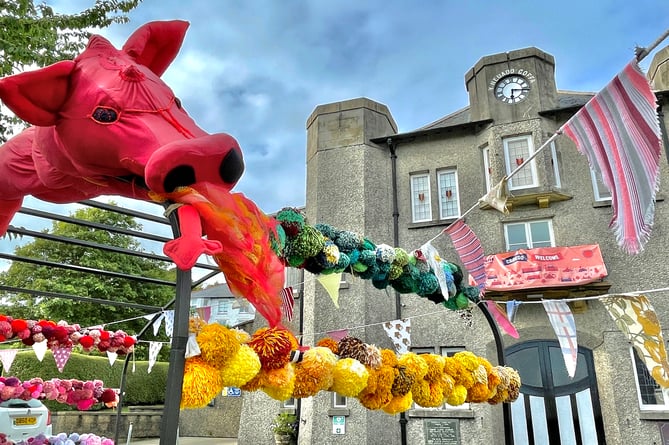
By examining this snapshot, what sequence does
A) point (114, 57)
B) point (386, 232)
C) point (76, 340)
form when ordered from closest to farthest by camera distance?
point (114, 57) < point (76, 340) < point (386, 232)

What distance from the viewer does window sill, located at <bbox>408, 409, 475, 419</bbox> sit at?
1010 centimetres

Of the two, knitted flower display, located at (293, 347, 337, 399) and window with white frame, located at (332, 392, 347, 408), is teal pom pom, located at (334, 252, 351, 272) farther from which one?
window with white frame, located at (332, 392, 347, 408)

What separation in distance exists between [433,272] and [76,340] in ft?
13.9

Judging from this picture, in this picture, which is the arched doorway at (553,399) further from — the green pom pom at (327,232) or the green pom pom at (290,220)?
the green pom pom at (290,220)

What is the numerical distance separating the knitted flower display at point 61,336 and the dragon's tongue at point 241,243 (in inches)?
147

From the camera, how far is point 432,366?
3990 mm

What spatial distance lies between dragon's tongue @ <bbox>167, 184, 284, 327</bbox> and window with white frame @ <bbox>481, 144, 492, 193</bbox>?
9.98 meters

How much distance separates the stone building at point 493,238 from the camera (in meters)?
9.84

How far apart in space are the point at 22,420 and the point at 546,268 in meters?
9.53

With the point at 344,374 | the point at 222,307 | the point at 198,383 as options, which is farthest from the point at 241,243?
the point at 222,307

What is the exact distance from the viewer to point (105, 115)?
232 centimetres

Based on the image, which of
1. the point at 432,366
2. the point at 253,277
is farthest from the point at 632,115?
the point at 253,277

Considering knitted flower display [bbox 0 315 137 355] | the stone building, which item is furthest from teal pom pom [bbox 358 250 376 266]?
the stone building

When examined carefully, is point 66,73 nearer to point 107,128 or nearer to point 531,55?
point 107,128
